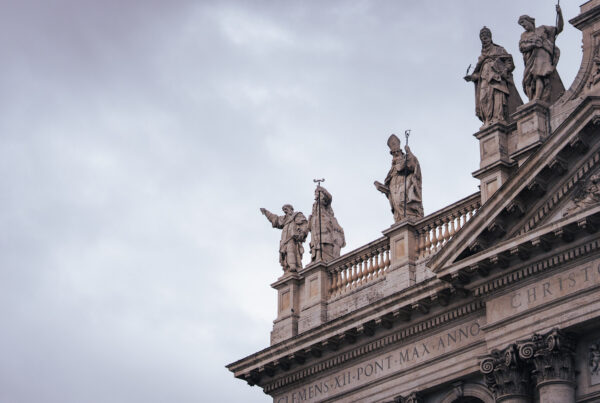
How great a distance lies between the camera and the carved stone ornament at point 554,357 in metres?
27.9

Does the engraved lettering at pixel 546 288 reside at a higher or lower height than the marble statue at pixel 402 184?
lower

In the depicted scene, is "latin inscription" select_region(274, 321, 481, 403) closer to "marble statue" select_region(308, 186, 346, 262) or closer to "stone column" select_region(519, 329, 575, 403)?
"stone column" select_region(519, 329, 575, 403)

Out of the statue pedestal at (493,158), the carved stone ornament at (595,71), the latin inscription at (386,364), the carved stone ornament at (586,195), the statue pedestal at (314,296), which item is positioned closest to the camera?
the carved stone ornament at (586,195)

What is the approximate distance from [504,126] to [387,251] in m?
4.40

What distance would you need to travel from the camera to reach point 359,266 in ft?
113

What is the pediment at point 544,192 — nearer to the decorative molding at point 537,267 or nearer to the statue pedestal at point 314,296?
the decorative molding at point 537,267

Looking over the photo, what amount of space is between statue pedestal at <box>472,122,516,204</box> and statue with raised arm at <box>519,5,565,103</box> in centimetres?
99

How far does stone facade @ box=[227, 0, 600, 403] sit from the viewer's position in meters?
28.1

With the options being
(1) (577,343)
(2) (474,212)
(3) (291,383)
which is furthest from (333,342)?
(1) (577,343)

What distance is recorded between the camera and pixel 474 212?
31.9 m

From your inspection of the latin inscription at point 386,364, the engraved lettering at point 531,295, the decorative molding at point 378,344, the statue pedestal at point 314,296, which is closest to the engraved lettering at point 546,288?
the engraved lettering at point 531,295

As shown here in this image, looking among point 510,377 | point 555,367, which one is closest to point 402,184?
point 510,377

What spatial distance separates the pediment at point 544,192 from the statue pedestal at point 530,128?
1.43m

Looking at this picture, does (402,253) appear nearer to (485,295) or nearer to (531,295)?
(485,295)
